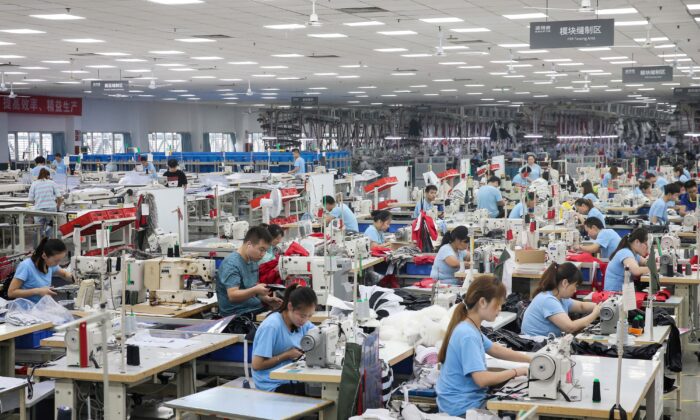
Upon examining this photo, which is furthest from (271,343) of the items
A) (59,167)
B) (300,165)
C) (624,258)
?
(59,167)

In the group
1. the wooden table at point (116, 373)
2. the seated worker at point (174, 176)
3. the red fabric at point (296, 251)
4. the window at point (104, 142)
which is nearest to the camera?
the wooden table at point (116, 373)

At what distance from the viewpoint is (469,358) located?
14.8ft

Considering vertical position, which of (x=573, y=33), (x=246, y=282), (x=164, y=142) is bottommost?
(x=246, y=282)

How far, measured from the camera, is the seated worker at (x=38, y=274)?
7.02 m

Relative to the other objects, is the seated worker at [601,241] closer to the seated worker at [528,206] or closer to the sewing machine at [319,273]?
the seated worker at [528,206]

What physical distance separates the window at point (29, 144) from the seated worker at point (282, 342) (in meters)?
24.3

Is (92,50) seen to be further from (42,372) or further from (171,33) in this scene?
(42,372)

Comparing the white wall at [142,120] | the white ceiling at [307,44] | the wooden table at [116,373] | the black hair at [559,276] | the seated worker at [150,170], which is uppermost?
the white ceiling at [307,44]

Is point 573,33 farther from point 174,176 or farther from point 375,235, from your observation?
point 174,176

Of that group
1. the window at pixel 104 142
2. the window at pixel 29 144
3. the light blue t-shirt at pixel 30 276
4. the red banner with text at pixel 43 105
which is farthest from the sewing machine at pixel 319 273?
the window at pixel 104 142

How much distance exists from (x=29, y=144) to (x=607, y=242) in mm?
22823

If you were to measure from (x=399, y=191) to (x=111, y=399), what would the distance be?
41.5 ft

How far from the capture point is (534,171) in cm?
1673

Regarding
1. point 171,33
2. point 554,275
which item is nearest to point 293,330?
point 554,275
